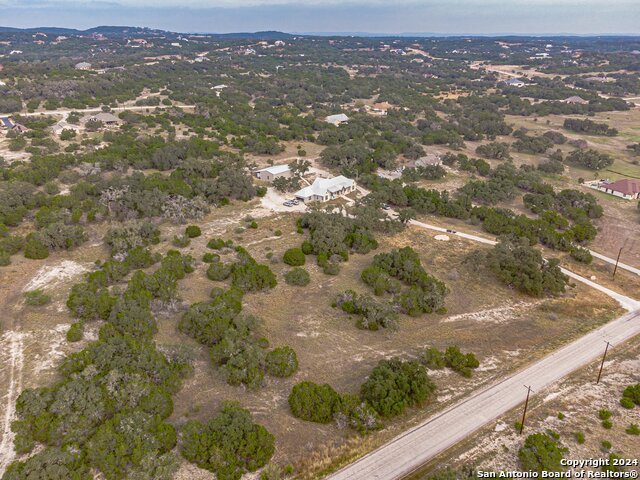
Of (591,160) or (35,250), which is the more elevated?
(591,160)

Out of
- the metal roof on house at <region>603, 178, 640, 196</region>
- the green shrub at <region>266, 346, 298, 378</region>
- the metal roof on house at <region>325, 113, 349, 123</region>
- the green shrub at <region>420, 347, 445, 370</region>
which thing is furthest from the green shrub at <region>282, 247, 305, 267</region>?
the metal roof on house at <region>325, 113, 349, 123</region>

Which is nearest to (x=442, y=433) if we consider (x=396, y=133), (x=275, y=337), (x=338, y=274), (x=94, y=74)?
(x=275, y=337)

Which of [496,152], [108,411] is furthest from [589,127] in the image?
[108,411]

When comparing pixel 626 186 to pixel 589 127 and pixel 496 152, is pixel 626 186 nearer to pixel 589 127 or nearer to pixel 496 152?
pixel 496 152

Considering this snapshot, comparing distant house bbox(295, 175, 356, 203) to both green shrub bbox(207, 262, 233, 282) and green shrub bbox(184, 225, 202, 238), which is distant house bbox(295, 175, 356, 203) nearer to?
green shrub bbox(184, 225, 202, 238)

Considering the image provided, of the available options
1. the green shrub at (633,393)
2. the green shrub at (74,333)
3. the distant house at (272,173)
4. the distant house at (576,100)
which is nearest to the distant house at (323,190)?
the distant house at (272,173)

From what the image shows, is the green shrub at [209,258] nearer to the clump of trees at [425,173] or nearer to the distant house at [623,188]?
the clump of trees at [425,173]
